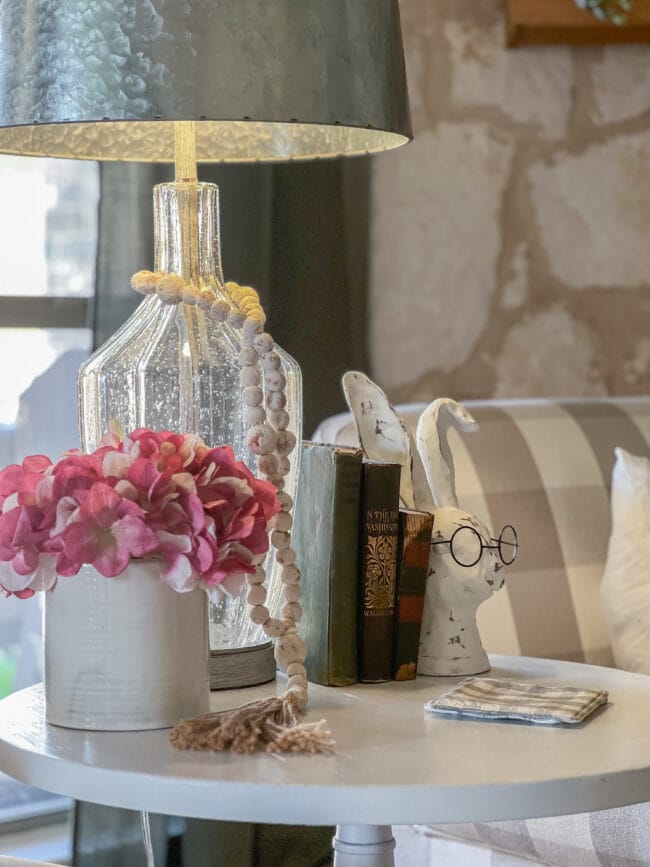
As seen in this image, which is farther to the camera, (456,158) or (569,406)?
(456,158)

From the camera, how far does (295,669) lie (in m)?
1.02

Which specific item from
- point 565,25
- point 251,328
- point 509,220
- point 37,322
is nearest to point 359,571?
point 251,328

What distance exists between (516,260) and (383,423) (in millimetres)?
1122

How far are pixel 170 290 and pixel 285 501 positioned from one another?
0.20 meters

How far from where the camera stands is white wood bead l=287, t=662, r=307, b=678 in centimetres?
102

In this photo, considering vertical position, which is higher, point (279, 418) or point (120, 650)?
point (279, 418)

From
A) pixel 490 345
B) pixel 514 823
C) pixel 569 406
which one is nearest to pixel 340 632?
pixel 514 823

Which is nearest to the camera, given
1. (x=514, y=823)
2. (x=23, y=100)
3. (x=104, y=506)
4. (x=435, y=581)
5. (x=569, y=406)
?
(x=104, y=506)

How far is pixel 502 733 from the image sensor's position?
0.94 meters

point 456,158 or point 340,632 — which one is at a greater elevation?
point 456,158

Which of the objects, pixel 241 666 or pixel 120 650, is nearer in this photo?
pixel 120 650

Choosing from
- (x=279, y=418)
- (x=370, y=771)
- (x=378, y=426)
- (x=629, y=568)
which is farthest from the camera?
(x=629, y=568)

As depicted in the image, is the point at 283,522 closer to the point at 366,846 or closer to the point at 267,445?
the point at 267,445

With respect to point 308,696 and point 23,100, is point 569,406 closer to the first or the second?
point 308,696
